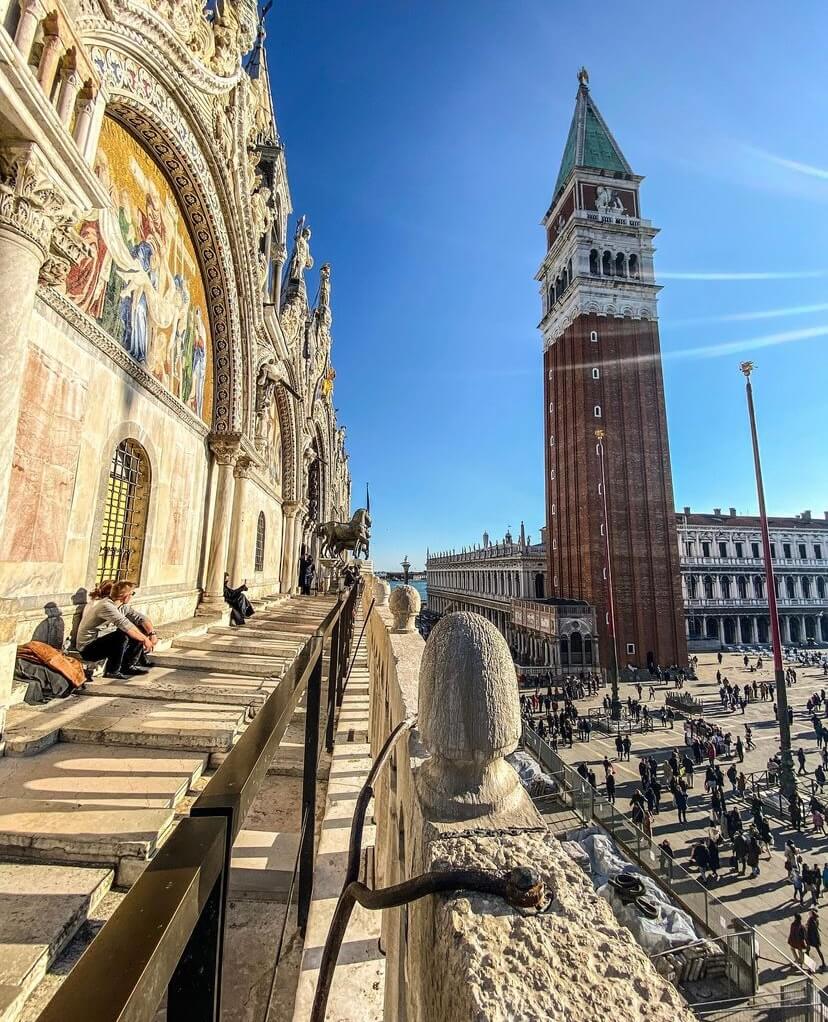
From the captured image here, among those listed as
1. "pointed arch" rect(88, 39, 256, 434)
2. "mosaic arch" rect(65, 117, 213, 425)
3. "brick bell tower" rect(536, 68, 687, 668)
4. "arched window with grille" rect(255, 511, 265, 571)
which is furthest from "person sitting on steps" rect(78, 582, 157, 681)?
"brick bell tower" rect(536, 68, 687, 668)

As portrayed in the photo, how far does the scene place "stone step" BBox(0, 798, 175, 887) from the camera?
2.57 m

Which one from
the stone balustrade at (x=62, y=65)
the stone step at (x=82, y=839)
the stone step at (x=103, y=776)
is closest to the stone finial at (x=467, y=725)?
the stone step at (x=82, y=839)

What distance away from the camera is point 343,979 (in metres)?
2.42

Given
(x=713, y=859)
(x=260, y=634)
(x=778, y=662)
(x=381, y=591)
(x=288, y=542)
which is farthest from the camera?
(x=288, y=542)

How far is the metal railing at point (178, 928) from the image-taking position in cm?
48

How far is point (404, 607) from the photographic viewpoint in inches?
261

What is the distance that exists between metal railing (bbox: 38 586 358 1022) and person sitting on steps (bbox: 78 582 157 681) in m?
4.94

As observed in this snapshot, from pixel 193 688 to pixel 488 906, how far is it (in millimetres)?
4590

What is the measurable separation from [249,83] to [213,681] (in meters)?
11.4

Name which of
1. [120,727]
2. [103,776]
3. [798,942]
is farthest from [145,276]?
[798,942]

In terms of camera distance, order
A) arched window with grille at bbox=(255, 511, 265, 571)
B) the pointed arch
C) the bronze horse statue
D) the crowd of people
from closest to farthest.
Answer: the pointed arch, the crowd of people, arched window with grille at bbox=(255, 511, 265, 571), the bronze horse statue

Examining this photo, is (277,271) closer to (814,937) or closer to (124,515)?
(124,515)

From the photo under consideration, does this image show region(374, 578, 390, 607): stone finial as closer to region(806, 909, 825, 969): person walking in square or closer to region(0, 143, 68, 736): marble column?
region(0, 143, 68, 736): marble column

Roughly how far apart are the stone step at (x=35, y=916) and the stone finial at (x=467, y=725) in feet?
5.51
